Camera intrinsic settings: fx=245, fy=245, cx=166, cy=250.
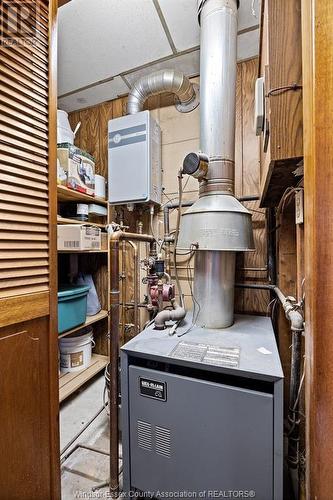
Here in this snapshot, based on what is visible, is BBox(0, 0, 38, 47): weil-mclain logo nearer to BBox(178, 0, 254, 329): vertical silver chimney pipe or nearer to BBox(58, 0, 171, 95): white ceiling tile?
BBox(178, 0, 254, 329): vertical silver chimney pipe

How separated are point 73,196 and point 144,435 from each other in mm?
1769

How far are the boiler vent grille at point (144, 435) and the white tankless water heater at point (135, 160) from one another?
1498 millimetres

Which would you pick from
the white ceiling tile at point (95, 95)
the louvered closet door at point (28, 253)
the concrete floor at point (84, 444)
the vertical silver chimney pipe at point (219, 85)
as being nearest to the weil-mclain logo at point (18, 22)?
the louvered closet door at point (28, 253)

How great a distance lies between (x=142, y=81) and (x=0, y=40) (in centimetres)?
158

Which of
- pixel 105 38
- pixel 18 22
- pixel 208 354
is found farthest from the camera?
pixel 105 38

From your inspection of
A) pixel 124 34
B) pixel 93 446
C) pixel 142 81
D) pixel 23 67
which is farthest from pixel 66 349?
pixel 124 34

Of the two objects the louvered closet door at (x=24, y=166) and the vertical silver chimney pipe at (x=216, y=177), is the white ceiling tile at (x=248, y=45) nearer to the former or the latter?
the vertical silver chimney pipe at (x=216, y=177)

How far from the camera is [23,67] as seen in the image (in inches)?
29.5

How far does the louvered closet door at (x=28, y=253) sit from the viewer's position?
72cm

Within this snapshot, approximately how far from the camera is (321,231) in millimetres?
534

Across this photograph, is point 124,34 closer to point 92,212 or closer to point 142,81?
point 142,81

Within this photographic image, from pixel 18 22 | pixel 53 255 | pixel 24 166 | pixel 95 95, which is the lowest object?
pixel 53 255

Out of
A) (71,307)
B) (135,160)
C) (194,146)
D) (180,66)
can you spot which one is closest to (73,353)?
(71,307)

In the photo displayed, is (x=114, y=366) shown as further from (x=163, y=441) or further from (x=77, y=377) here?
(x=77, y=377)
